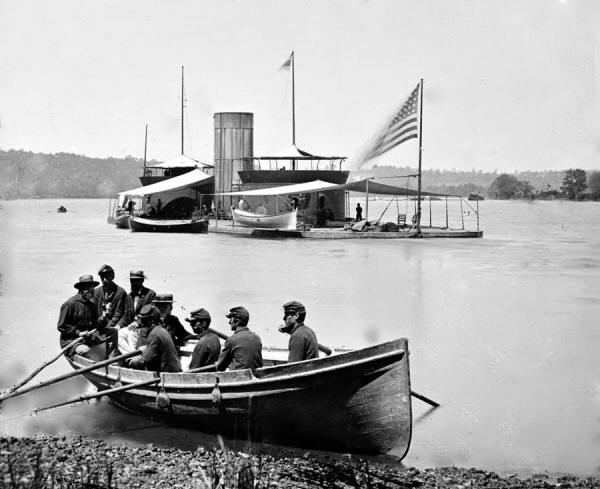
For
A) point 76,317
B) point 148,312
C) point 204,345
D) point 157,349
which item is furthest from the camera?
point 76,317

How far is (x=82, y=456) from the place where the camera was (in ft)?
29.1

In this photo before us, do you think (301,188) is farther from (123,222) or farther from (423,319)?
(423,319)

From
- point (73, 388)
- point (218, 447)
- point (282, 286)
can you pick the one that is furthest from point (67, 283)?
point (218, 447)

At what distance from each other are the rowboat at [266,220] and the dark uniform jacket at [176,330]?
92.5ft

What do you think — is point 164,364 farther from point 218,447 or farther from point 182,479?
point 182,479

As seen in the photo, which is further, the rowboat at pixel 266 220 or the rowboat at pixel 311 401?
the rowboat at pixel 266 220

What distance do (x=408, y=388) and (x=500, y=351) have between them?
7.23 metres

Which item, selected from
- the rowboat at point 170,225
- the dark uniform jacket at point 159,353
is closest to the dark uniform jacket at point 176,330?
the dark uniform jacket at point 159,353

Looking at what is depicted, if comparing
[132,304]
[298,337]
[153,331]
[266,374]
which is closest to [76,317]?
[132,304]

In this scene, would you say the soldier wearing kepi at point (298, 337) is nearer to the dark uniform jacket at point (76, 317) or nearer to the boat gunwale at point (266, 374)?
the boat gunwale at point (266, 374)

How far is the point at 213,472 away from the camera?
832cm

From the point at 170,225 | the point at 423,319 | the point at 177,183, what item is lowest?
the point at 423,319

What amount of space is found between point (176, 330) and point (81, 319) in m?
1.31

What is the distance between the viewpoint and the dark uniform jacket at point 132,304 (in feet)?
37.9
